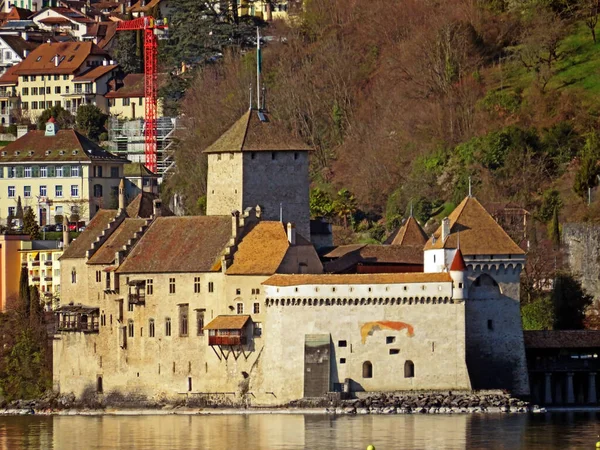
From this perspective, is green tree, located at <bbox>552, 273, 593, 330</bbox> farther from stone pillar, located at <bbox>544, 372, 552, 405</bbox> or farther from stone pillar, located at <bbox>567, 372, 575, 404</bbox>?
stone pillar, located at <bbox>567, 372, 575, 404</bbox>

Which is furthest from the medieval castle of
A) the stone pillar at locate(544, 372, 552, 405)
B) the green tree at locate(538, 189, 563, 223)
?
the green tree at locate(538, 189, 563, 223)

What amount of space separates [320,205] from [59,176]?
2960 cm

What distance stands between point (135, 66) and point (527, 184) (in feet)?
200

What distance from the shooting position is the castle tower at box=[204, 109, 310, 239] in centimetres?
10719

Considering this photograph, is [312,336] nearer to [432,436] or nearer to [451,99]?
[432,436]

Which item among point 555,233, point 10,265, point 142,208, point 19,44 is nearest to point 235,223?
point 142,208

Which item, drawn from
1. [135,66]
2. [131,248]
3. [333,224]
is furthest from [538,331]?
[135,66]

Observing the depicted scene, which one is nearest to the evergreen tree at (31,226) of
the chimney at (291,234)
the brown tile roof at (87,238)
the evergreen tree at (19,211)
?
the evergreen tree at (19,211)

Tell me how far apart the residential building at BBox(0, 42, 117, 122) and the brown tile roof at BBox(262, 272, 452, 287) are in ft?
247

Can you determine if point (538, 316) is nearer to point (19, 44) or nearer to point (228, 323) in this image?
point (228, 323)

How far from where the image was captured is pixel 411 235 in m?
112

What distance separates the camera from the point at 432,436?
89812mm

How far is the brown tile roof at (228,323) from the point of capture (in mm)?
102125

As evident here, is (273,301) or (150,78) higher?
(150,78)
